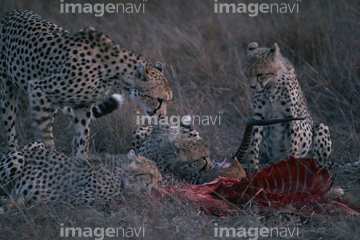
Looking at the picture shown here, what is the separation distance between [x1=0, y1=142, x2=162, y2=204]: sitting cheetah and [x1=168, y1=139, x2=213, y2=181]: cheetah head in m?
0.54

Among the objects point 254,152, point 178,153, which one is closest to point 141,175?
point 178,153

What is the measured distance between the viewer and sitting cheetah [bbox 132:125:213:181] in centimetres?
419

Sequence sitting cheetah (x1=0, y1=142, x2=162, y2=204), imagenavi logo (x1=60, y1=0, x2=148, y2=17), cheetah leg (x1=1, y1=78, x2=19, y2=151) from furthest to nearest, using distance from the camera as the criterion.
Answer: imagenavi logo (x1=60, y1=0, x2=148, y2=17) < cheetah leg (x1=1, y1=78, x2=19, y2=151) < sitting cheetah (x1=0, y1=142, x2=162, y2=204)

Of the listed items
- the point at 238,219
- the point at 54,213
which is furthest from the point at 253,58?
the point at 54,213

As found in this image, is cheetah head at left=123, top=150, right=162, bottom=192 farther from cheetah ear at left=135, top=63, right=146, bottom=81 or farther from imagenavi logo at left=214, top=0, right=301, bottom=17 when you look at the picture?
→ imagenavi logo at left=214, top=0, right=301, bottom=17

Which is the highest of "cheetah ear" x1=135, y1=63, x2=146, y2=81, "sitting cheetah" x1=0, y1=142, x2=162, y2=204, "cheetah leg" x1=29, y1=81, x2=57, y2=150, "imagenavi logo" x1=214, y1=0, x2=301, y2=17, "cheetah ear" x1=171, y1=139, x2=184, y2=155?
"imagenavi logo" x1=214, y1=0, x2=301, y2=17

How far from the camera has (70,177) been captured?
3559mm

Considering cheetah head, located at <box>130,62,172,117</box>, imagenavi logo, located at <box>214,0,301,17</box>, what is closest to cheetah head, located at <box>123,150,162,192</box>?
cheetah head, located at <box>130,62,172,117</box>

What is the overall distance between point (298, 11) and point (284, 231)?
547 centimetres

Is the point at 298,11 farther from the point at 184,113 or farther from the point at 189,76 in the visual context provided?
the point at 184,113

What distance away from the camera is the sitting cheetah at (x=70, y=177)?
3441 millimetres

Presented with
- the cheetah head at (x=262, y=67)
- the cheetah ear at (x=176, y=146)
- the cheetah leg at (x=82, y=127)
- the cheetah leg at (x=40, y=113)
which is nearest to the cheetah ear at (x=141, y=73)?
the cheetah leg at (x=82, y=127)

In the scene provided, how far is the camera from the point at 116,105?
4.46 m

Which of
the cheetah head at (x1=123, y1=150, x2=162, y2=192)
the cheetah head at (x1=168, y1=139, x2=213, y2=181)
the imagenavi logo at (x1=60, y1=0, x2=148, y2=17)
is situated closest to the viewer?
the cheetah head at (x1=123, y1=150, x2=162, y2=192)
